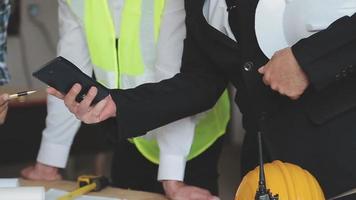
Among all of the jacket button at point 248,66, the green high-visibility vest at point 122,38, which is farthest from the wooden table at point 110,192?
the jacket button at point 248,66

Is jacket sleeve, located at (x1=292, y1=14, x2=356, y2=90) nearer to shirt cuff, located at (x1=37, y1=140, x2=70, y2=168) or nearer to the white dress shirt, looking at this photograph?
the white dress shirt

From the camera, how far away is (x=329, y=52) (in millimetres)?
1384

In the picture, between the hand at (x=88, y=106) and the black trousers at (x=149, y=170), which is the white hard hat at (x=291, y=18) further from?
the black trousers at (x=149, y=170)

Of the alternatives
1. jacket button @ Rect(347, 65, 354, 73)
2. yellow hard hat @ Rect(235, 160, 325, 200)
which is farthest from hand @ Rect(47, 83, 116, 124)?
jacket button @ Rect(347, 65, 354, 73)

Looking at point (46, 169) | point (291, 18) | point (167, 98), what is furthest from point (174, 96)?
point (46, 169)

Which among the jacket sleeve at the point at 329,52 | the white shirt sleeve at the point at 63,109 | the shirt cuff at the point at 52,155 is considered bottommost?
the shirt cuff at the point at 52,155

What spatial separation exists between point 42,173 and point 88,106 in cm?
41

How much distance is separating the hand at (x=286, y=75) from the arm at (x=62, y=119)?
64 centimetres

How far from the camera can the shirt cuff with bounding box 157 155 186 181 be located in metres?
1.76

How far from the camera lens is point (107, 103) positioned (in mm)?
1614

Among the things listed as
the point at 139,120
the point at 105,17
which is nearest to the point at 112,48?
the point at 105,17

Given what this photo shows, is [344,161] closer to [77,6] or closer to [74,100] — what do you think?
[74,100]

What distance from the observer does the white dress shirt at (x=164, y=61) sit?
1.77 m

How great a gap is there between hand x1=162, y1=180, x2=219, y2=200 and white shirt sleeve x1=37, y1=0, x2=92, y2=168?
33 centimetres
